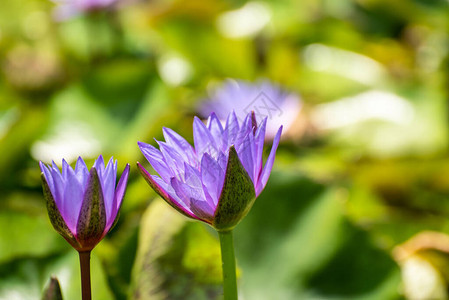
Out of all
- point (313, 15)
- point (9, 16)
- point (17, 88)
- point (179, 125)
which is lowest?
point (179, 125)

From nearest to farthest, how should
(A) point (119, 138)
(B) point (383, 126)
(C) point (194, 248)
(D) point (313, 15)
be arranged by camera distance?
(C) point (194, 248)
(A) point (119, 138)
(B) point (383, 126)
(D) point (313, 15)

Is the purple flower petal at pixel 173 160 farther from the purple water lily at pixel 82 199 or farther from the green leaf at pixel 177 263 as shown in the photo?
the green leaf at pixel 177 263

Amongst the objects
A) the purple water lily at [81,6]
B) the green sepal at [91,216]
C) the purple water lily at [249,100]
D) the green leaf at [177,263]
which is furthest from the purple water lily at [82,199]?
the purple water lily at [81,6]

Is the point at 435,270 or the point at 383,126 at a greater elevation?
the point at 383,126

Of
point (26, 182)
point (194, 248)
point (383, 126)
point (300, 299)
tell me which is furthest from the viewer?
point (383, 126)

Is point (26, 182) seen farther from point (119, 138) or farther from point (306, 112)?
point (306, 112)

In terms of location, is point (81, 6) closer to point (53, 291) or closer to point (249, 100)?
point (249, 100)

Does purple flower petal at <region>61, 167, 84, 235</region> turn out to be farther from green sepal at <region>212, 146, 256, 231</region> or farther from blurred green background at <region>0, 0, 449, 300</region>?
blurred green background at <region>0, 0, 449, 300</region>

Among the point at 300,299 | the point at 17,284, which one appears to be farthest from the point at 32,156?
the point at 300,299
